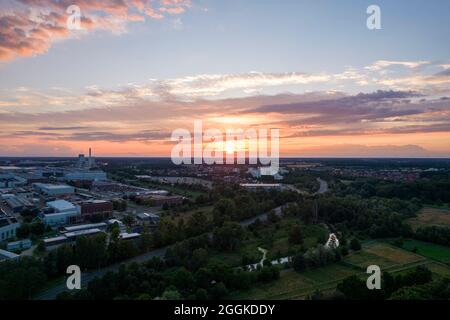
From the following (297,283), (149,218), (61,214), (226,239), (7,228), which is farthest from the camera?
(61,214)

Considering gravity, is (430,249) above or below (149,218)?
below

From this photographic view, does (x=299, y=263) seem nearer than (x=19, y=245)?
Yes

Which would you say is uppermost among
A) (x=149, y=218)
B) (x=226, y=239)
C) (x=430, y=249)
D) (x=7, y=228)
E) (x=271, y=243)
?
(x=226, y=239)

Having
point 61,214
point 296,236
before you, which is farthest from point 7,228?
point 296,236

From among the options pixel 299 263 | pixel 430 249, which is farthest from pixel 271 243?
pixel 430 249

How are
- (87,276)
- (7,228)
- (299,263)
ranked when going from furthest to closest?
1. (7,228)
2. (299,263)
3. (87,276)

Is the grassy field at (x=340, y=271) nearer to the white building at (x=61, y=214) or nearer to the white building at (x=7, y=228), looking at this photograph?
the white building at (x=7, y=228)

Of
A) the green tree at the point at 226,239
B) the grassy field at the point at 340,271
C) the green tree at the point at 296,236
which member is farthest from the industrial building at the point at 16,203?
the grassy field at the point at 340,271

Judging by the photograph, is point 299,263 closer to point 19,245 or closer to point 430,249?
point 430,249
